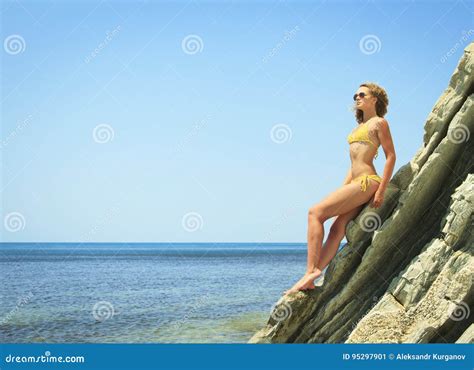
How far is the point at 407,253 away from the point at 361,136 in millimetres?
2095

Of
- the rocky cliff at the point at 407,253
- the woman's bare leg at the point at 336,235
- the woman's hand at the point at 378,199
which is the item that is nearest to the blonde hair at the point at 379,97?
the rocky cliff at the point at 407,253

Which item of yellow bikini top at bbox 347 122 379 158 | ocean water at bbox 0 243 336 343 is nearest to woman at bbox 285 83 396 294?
yellow bikini top at bbox 347 122 379 158

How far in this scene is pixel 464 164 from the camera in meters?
8.98

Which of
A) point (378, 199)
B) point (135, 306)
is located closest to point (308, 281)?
point (378, 199)

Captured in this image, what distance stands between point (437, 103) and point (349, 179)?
6.27 feet

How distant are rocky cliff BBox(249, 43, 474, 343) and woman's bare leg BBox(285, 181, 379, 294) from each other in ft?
0.83

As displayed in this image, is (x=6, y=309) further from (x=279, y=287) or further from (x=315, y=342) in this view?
(x=315, y=342)

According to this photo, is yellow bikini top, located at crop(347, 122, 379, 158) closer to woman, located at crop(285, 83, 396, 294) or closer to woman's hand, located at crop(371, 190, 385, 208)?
woman, located at crop(285, 83, 396, 294)

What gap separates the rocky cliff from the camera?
8.24m

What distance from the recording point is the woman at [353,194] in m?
9.05

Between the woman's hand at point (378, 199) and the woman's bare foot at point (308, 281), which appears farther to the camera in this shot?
the woman's bare foot at point (308, 281)

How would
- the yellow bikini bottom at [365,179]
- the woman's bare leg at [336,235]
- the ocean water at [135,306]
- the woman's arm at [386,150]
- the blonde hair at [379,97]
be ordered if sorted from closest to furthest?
1. the woman's arm at [386,150]
2. the yellow bikini bottom at [365,179]
3. the woman's bare leg at [336,235]
4. the blonde hair at [379,97]
5. the ocean water at [135,306]

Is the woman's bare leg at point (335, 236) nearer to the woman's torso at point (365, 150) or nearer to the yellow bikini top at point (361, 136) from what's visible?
the woman's torso at point (365, 150)

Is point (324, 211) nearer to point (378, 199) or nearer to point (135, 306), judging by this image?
point (378, 199)
